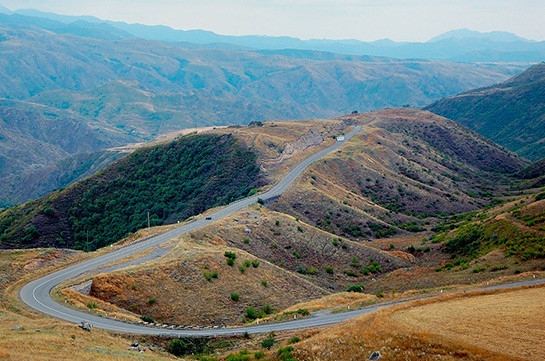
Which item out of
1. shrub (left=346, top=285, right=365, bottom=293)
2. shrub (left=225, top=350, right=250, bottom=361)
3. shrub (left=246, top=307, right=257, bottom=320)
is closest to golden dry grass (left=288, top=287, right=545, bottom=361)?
shrub (left=225, top=350, right=250, bottom=361)

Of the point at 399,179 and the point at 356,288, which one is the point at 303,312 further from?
the point at 399,179

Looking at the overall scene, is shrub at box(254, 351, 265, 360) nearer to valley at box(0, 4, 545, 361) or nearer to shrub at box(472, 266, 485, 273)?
valley at box(0, 4, 545, 361)

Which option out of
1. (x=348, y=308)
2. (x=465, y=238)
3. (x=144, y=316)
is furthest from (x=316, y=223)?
(x=144, y=316)

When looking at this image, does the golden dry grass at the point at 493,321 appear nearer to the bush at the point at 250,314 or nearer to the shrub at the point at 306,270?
the bush at the point at 250,314

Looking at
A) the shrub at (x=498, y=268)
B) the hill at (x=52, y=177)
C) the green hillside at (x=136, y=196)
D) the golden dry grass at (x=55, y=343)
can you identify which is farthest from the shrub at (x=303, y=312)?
the hill at (x=52, y=177)

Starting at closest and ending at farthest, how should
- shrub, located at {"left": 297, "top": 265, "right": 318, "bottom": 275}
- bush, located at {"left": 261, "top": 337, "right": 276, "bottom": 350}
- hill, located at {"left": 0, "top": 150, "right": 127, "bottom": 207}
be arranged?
bush, located at {"left": 261, "top": 337, "right": 276, "bottom": 350} → shrub, located at {"left": 297, "top": 265, "right": 318, "bottom": 275} → hill, located at {"left": 0, "top": 150, "right": 127, "bottom": 207}

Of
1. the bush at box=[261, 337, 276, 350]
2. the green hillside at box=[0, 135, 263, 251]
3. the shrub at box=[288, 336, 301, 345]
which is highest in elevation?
the shrub at box=[288, 336, 301, 345]

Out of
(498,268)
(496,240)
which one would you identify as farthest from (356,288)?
(496,240)
